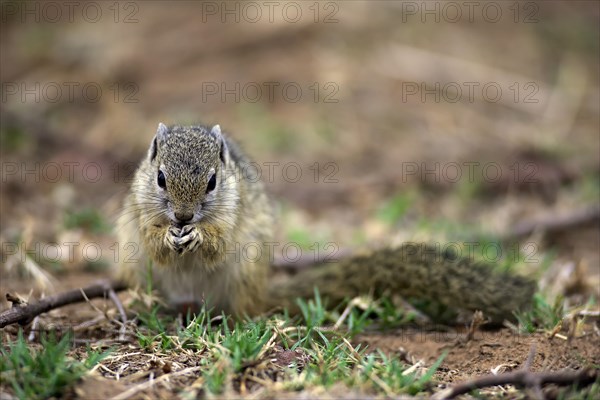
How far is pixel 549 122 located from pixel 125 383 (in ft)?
25.6

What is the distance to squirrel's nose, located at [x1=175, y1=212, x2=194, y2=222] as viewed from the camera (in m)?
4.40

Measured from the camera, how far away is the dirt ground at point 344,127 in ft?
19.2

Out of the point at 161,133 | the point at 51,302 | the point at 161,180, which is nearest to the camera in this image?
the point at 51,302

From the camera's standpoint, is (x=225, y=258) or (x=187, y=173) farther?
(x=225, y=258)

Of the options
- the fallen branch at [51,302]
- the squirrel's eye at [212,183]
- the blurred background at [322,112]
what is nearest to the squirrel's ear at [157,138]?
the squirrel's eye at [212,183]

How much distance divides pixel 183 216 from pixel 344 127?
5.21 meters

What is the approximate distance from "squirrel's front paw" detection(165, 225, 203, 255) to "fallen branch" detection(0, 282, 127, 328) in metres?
0.72

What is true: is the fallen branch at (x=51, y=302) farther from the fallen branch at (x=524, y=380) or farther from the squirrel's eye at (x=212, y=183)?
the fallen branch at (x=524, y=380)

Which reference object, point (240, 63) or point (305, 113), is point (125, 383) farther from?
point (240, 63)

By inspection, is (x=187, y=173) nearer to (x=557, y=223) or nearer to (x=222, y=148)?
(x=222, y=148)

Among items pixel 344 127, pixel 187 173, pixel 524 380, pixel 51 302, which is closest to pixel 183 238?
pixel 187 173

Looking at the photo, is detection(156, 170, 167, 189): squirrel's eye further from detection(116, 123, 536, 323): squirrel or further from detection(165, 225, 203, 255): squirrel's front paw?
detection(165, 225, 203, 255): squirrel's front paw

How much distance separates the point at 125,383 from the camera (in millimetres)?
3467

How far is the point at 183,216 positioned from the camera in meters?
4.41
